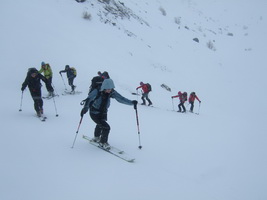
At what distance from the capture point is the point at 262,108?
20.4 metres

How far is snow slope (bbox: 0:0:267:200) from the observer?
556cm

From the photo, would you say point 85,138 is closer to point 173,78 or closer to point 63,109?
point 63,109

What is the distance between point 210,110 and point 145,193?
49.4 ft

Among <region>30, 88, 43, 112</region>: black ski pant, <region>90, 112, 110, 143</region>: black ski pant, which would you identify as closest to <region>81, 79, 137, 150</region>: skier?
<region>90, 112, 110, 143</region>: black ski pant

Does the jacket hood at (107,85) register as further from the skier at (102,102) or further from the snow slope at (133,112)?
the snow slope at (133,112)

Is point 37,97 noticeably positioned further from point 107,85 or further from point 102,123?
point 107,85

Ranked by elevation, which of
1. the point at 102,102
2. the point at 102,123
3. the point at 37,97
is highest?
the point at 102,102

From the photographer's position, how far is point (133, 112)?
42.8ft

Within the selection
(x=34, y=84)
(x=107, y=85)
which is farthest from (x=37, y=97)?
(x=107, y=85)

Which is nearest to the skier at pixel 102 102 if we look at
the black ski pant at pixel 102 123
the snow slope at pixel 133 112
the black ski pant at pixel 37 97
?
the black ski pant at pixel 102 123

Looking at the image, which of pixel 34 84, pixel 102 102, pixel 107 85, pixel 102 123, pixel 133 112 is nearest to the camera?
pixel 107 85

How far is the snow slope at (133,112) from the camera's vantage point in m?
5.56

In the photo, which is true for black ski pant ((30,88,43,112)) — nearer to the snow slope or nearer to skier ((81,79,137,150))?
the snow slope

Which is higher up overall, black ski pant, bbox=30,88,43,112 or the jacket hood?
Result: the jacket hood
